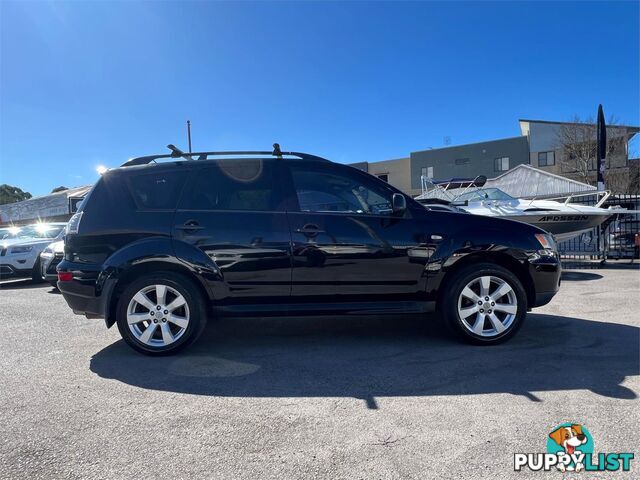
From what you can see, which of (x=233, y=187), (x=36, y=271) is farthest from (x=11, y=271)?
(x=233, y=187)

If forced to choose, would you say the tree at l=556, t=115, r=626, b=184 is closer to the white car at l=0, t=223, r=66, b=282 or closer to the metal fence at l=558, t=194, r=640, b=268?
the metal fence at l=558, t=194, r=640, b=268

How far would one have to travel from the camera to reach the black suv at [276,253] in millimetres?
3760

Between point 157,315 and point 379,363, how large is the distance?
6.74ft

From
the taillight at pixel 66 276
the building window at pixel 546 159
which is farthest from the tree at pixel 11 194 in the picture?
the taillight at pixel 66 276

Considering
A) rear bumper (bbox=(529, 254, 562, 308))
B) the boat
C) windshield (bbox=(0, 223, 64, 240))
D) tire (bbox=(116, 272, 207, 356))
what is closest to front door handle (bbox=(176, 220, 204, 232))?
tire (bbox=(116, 272, 207, 356))

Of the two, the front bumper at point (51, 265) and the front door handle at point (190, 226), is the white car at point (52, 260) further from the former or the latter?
the front door handle at point (190, 226)

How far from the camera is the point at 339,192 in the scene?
4020 millimetres

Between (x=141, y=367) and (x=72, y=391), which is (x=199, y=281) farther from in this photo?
(x=72, y=391)

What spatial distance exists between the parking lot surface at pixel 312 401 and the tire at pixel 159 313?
0.56 feet

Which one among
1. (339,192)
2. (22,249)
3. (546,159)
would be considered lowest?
(22,249)

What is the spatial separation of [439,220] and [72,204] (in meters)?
6.59

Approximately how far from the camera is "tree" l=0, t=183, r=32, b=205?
63831mm

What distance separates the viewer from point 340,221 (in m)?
3.88

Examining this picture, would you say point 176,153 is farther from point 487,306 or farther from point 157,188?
point 487,306
